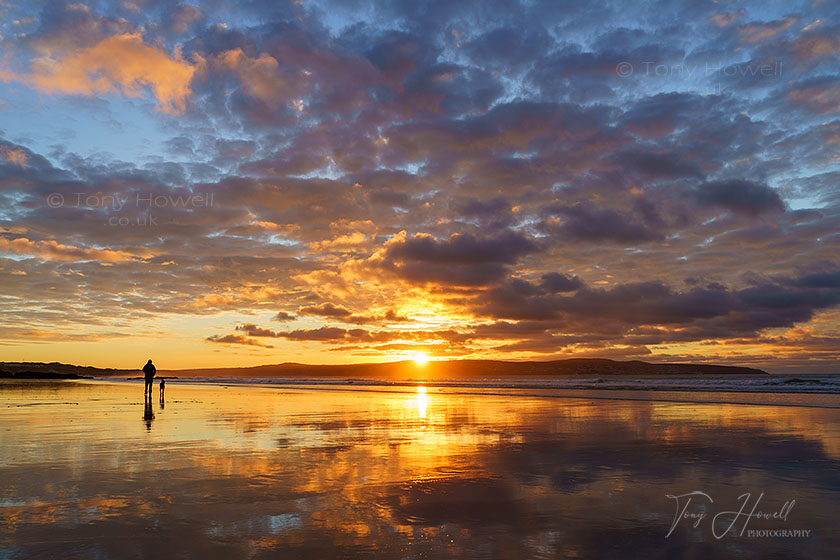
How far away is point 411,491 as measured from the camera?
31.9 ft

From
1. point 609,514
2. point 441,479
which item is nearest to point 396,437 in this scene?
point 441,479

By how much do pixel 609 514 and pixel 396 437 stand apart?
31.0 ft
